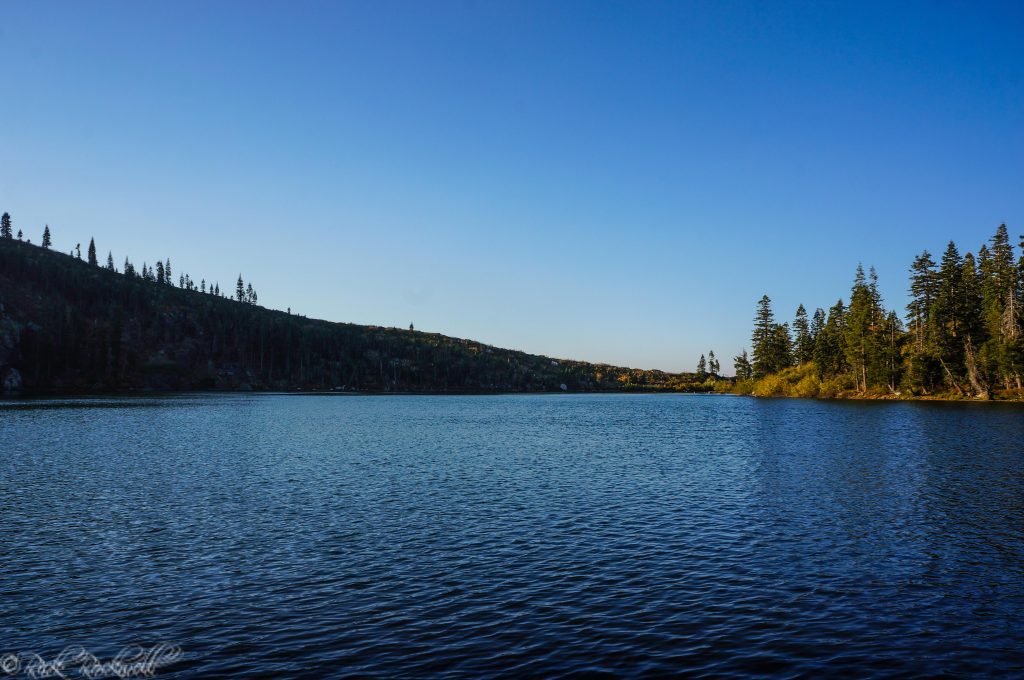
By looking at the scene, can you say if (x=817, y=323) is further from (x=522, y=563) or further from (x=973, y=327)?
(x=522, y=563)

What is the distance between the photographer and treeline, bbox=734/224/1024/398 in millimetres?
116375

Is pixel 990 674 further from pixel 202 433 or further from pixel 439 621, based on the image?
pixel 202 433

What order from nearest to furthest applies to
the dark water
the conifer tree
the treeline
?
the dark water, the treeline, the conifer tree

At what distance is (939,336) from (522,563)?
434 feet

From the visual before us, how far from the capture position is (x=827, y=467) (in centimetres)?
4850

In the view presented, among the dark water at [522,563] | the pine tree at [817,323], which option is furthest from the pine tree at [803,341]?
the dark water at [522,563]

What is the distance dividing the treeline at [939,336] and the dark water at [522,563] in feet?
270

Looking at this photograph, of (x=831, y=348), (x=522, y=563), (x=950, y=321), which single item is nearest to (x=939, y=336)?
(x=950, y=321)

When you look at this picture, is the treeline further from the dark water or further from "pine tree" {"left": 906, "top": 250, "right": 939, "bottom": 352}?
the dark water

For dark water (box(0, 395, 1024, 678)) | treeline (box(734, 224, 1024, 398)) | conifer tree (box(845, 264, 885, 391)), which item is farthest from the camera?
conifer tree (box(845, 264, 885, 391))

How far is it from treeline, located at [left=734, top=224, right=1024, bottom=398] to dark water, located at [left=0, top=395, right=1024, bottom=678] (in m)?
82.3

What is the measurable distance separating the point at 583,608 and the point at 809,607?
728 centimetres

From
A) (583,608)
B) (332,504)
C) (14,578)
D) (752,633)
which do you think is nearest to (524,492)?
(332,504)

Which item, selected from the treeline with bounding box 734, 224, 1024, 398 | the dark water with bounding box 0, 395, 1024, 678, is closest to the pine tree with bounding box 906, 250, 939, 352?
the treeline with bounding box 734, 224, 1024, 398
